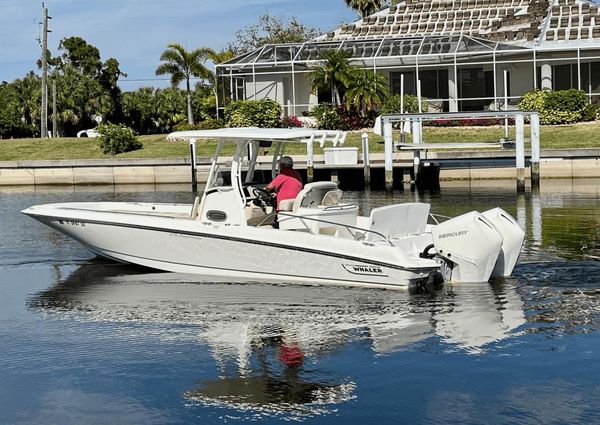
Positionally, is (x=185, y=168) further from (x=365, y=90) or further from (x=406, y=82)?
(x=406, y=82)

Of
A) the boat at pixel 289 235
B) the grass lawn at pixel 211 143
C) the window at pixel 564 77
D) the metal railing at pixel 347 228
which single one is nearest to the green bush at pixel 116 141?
the grass lawn at pixel 211 143

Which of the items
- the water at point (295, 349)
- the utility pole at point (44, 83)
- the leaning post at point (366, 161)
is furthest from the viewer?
the utility pole at point (44, 83)

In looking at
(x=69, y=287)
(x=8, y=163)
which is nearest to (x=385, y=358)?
(x=69, y=287)

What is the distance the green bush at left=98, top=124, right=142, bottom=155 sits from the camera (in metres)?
41.8

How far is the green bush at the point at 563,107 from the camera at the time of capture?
40.5 metres

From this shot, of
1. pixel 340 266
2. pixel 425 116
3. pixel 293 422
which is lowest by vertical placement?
pixel 293 422

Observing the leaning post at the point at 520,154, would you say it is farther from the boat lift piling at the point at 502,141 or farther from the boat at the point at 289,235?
the boat at the point at 289,235

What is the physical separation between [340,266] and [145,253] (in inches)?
138

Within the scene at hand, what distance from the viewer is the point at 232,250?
1473 cm

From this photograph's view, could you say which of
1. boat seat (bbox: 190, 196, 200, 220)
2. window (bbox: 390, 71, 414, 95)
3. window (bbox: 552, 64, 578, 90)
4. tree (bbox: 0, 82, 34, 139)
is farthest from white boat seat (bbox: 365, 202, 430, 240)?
tree (bbox: 0, 82, 34, 139)

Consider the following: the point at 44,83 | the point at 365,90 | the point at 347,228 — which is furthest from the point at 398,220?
Result: the point at 44,83

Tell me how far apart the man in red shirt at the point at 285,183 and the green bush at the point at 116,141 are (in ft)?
91.1

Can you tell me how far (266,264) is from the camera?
14539mm

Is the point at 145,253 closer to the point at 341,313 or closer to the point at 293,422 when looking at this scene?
the point at 341,313
